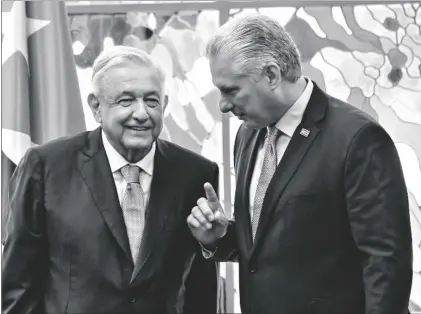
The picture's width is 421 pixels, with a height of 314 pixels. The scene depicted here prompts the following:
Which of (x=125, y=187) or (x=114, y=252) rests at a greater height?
(x=125, y=187)

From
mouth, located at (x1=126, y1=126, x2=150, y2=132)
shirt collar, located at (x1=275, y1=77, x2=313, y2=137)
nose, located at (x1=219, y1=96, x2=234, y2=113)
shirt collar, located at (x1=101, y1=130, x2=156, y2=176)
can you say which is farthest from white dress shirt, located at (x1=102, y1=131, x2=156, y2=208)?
shirt collar, located at (x1=275, y1=77, x2=313, y2=137)

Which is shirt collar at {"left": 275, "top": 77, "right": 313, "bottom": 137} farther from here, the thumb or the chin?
the thumb

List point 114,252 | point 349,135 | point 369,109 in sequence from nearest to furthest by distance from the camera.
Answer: point 349,135
point 114,252
point 369,109

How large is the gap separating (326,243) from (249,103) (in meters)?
0.42

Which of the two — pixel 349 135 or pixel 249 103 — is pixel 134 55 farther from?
pixel 349 135

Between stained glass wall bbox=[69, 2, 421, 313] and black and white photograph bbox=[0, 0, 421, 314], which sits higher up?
stained glass wall bbox=[69, 2, 421, 313]

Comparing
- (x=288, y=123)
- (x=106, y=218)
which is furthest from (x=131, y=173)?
(x=288, y=123)

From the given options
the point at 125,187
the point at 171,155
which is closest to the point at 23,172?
the point at 125,187

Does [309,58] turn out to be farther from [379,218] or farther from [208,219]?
[379,218]

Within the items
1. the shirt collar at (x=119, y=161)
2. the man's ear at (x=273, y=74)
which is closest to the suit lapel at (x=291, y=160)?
the man's ear at (x=273, y=74)

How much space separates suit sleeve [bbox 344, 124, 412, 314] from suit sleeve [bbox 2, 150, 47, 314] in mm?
894

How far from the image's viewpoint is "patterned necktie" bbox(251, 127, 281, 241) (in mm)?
1959

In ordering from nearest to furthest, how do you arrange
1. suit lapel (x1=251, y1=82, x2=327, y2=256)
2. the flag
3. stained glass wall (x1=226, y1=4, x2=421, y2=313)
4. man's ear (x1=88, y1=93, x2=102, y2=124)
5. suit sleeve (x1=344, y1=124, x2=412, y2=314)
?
suit sleeve (x1=344, y1=124, x2=412, y2=314) → suit lapel (x1=251, y1=82, x2=327, y2=256) → man's ear (x1=88, y1=93, x2=102, y2=124) → the flag → stained glass wall (x1=226, y1=4, x2=421, y2=313)

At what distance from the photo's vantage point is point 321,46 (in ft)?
11.8
